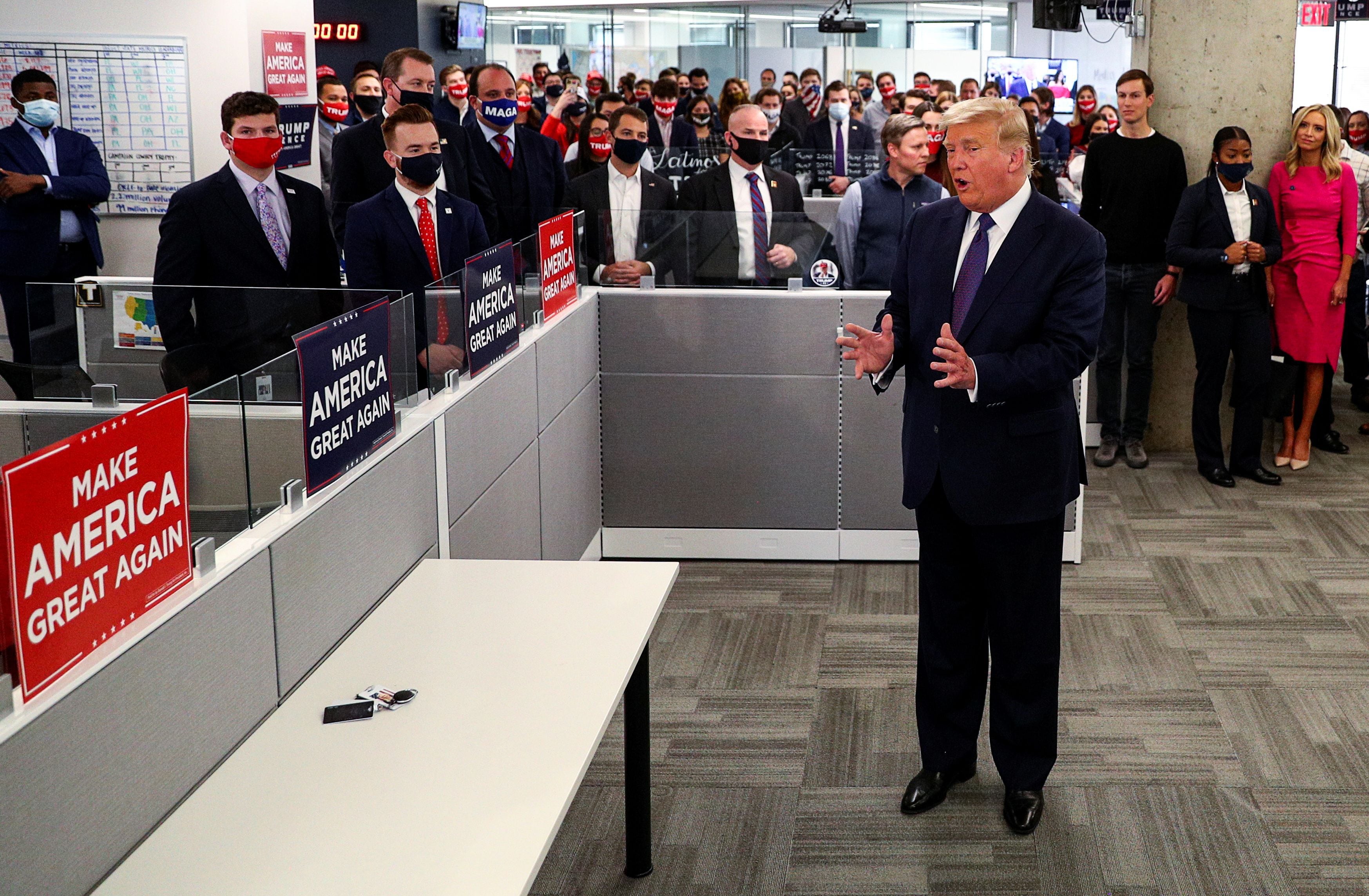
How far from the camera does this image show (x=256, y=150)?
146 inches

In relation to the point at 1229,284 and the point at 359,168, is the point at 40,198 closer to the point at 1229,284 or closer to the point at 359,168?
the point at 359,168

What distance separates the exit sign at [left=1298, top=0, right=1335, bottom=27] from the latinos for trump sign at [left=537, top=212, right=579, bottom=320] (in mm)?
6308

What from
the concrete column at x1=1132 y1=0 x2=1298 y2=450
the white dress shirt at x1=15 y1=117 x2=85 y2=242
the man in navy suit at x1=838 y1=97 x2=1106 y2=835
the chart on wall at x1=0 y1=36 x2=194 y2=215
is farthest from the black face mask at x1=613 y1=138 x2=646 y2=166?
the man in navy suit at x1=838 y1=97 x2=1106 y2=835

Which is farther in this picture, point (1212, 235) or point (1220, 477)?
point (1220, 477)

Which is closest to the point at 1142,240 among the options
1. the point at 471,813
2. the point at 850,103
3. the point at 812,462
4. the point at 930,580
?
the point at 812,462

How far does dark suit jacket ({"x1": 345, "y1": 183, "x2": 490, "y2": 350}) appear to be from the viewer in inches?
150

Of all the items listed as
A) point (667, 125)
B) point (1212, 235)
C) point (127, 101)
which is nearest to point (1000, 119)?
point (1212, 235)

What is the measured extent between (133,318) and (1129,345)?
4335 mm

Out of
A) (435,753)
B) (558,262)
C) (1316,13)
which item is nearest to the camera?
(435,753)

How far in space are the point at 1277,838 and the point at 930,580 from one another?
37.4 inches

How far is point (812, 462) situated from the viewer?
16.0 feet

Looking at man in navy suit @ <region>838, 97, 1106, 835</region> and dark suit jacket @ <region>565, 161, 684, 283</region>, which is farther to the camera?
dark suit jacket @ <region>565, 161, 684, 283</region>

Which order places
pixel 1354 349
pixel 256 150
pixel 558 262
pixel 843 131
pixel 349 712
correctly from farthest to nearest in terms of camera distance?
pixel 843 131, pixel 1354 349, pixel 558 262, pixel 256 150, pixel 349 712

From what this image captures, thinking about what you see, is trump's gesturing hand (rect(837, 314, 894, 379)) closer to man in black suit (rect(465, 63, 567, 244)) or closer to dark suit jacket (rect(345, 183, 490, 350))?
dark suit jacket (rect(345, 183, 490, 350))
